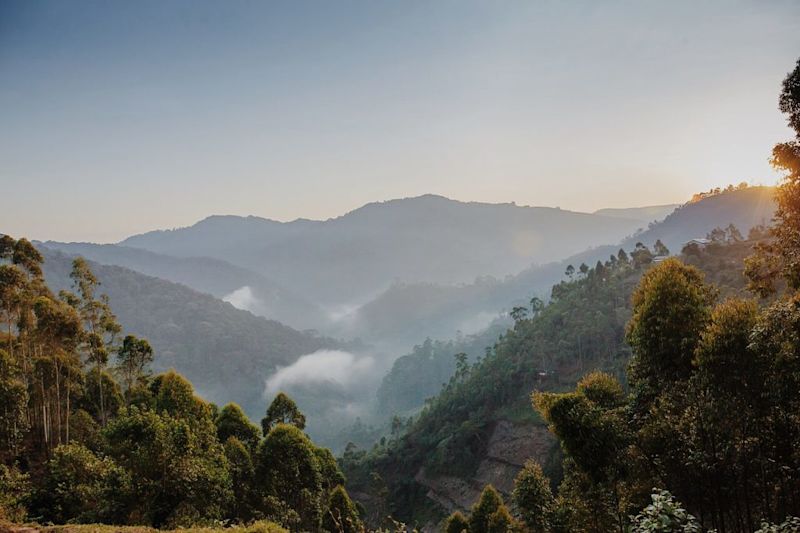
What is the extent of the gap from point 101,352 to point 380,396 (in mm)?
133120

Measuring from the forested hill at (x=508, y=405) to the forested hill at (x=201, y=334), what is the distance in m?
94.2

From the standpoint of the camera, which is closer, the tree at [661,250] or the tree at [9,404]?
the tree at [9,404]

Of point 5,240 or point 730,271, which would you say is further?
point 730,271

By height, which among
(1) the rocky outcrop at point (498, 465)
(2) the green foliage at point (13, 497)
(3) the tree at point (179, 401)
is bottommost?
(1) the rocky outcrop at point (498, 465)

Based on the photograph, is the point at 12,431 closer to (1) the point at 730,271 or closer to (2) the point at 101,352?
(2) the point at 101,352

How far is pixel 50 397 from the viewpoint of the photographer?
23.9 metres

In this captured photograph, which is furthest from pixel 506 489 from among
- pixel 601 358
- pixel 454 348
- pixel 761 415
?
pixel 454 348

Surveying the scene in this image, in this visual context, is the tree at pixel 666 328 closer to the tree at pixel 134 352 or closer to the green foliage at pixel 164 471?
the green foliage at pixel 164 471

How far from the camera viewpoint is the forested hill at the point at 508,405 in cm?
5469

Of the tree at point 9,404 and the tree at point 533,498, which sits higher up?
the tree at point 9,404

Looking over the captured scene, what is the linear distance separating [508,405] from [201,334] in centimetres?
13887

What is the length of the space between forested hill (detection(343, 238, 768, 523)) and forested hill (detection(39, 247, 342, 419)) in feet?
309

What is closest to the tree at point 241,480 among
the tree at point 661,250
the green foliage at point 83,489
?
the green foliage at point 83,489

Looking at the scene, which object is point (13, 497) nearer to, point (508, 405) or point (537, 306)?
point (508, 405)
